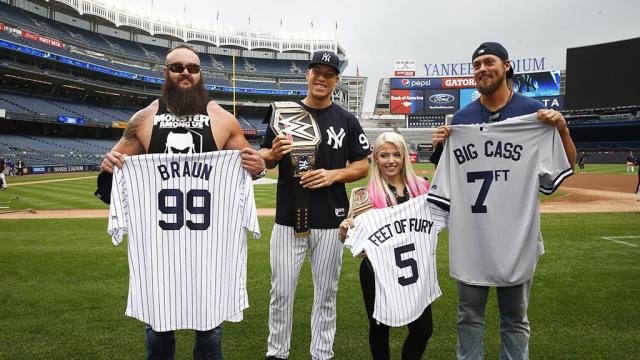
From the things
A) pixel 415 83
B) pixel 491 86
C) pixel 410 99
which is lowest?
pixel 491 86

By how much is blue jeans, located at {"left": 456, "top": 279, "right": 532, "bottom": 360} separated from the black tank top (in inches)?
79.1

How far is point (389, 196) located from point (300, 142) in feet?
2.52

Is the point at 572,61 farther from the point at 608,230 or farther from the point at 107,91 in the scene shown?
the point at 107,91

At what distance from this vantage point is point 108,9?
52344mm

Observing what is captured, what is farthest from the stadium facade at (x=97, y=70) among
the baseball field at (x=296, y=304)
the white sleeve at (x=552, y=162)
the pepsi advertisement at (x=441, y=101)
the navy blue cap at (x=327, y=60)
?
the white sleeve at (x=552, y=162)

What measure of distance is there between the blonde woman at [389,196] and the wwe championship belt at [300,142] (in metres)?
0.33

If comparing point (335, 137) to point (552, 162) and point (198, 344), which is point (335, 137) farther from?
point (198, 344)

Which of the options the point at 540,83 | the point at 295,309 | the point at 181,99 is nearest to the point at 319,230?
the point at 181,99

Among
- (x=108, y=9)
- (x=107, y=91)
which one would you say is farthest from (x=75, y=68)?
(x=108, y=9)

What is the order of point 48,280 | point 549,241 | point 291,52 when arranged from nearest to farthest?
point 48,280 < point 549,241 < point 291,52

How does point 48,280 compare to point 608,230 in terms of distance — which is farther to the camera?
point 608,230

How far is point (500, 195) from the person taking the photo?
2617 mm

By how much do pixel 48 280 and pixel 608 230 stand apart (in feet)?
35.0

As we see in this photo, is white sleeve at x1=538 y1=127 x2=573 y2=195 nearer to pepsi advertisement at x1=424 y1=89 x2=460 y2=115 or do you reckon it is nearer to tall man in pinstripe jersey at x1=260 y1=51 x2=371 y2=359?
tall man in pinstripe jersey at x1=260 y1=51 x2=371 y2=359
